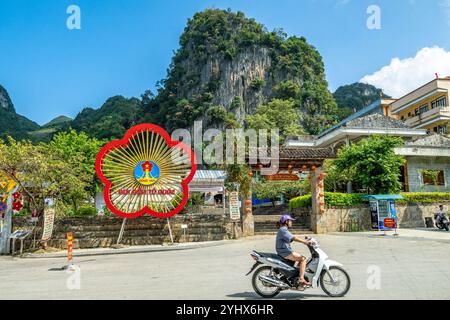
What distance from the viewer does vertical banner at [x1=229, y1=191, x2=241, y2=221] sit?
1897 centimetres

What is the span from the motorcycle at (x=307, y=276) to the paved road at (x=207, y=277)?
181 mm

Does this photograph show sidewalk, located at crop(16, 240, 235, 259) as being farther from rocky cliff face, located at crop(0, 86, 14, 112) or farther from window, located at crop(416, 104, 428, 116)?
rocky cliff face, located at crop(0, 86, 14, 112)

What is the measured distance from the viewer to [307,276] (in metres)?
6.57

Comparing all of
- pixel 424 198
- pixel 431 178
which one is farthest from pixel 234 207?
pixel 431 178

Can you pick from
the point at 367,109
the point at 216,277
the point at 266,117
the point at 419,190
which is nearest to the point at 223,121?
the point at 266,117

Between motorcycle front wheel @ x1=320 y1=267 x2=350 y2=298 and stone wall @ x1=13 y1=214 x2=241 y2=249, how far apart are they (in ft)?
39.0

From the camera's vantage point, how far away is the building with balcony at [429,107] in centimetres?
3994

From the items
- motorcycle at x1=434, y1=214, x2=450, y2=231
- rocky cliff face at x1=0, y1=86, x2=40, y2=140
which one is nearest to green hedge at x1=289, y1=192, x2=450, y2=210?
motorcycle at x1=434, y1=214, x2=450, y2=231

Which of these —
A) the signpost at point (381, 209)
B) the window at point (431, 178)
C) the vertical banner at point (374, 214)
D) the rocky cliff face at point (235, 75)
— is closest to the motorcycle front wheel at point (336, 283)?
the signpost at point (381, 209)

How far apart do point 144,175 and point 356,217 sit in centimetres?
1224

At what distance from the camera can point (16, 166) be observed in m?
15.6

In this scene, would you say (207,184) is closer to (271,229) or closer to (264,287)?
(271,229)

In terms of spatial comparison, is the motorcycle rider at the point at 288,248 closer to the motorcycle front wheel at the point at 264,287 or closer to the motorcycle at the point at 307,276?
the motorcycle at the point at 307,276
